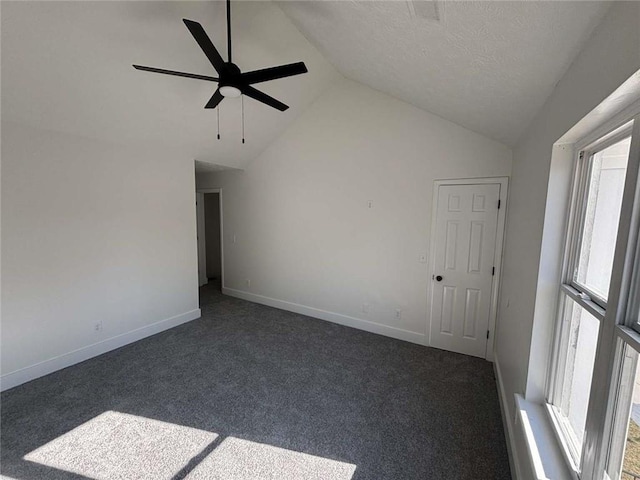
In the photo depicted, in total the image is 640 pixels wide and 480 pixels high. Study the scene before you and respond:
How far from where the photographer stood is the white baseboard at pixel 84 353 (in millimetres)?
2568

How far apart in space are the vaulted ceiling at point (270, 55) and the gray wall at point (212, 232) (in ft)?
9.65

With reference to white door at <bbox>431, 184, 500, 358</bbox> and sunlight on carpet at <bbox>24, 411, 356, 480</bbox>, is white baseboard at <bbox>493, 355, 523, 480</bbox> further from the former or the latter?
sunlight on carpet at <bbox>24, 411, 356, 480</bbox>

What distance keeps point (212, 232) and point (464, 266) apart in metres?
5.38

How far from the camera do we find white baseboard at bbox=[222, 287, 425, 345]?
3529mm

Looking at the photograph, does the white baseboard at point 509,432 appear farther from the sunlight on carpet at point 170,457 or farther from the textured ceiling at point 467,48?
the textured ceiling at point 467,48

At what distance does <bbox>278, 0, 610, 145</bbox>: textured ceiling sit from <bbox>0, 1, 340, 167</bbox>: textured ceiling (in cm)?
49

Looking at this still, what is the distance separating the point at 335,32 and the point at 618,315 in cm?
237

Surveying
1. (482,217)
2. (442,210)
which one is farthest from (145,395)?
(482,217)

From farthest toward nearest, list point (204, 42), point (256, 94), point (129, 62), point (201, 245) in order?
1. point (201, 245)
2. point (129, 62)
3. point (256, 94)
4. point (204, 42)

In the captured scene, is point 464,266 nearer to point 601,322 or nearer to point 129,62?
point 601,322

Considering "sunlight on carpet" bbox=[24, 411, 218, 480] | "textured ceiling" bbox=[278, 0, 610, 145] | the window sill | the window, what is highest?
"textured ceiling" bbox=[278, 0, 610, 145]

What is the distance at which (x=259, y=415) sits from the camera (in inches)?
87.6

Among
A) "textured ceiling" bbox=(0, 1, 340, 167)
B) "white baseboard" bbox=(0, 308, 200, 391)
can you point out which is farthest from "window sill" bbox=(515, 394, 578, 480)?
"white baseboard" bbox=(0, 308, 200, 391)

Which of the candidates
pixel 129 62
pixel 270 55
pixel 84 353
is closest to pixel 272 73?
pixel 270 55
